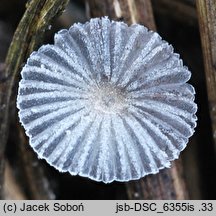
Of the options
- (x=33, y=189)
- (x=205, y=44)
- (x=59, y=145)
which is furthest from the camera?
(x=33, y=189)

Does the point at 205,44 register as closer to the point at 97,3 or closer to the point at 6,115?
the point at 97,3

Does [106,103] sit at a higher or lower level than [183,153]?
higher

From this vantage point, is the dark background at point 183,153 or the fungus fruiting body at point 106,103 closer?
the fungus fruiting body at point 106,103

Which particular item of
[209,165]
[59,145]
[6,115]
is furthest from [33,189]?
[209,165]

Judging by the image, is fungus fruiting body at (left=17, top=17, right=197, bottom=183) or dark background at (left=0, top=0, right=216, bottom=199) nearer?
fungus fruiting body at (left=17, top=17, right=197, bottom=183)

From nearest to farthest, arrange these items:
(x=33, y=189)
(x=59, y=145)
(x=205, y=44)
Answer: (x=59, y=145) → (x=205, y=44) → (x=33, y=189)

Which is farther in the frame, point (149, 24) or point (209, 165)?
point (209, 165)

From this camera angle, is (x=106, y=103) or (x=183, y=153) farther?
(x=183, y=153)

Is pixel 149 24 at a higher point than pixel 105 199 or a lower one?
higher
